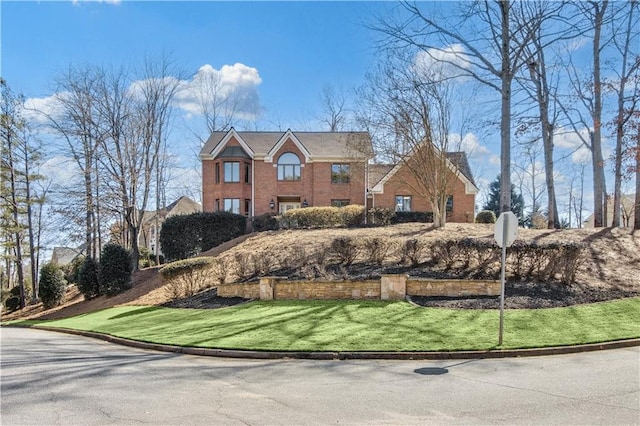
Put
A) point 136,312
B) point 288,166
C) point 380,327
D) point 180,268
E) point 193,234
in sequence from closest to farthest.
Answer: point 380,327 < point 136,312 < point 180,268 < point 193,234 < point 288,166

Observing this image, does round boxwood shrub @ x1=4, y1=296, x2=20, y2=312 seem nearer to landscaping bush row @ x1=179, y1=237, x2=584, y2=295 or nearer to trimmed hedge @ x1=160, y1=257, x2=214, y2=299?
trimmed hedge @ x1=160, y1=257, x2=214, y2=299

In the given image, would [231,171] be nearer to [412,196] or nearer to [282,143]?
[282,143]

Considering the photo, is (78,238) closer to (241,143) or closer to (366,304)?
(241,143)

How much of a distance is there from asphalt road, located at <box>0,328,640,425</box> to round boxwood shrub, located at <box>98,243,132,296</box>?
15227mm

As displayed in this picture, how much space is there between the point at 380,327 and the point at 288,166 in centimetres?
2730

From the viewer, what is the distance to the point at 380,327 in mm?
10734

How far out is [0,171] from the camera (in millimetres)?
29672

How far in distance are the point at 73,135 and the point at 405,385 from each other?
29.0 m

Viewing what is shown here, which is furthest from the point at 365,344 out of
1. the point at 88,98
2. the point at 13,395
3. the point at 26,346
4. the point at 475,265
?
the point at 88,98

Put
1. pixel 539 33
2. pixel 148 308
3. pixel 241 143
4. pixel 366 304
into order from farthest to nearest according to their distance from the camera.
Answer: pixel 241 143 → pixel 539 33 → pixel 148 308 → pixel 366 304

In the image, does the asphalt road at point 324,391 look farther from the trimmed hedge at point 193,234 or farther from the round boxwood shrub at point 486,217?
the round boxwood shrub at point 486,217

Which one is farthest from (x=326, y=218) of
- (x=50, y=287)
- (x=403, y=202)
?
(x=50, y=287)

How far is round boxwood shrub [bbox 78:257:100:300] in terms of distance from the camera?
83.5 feet

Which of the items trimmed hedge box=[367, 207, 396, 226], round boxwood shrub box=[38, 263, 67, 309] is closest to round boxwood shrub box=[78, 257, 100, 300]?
round boxwood shrub box=[38, 263, 67, 309]
